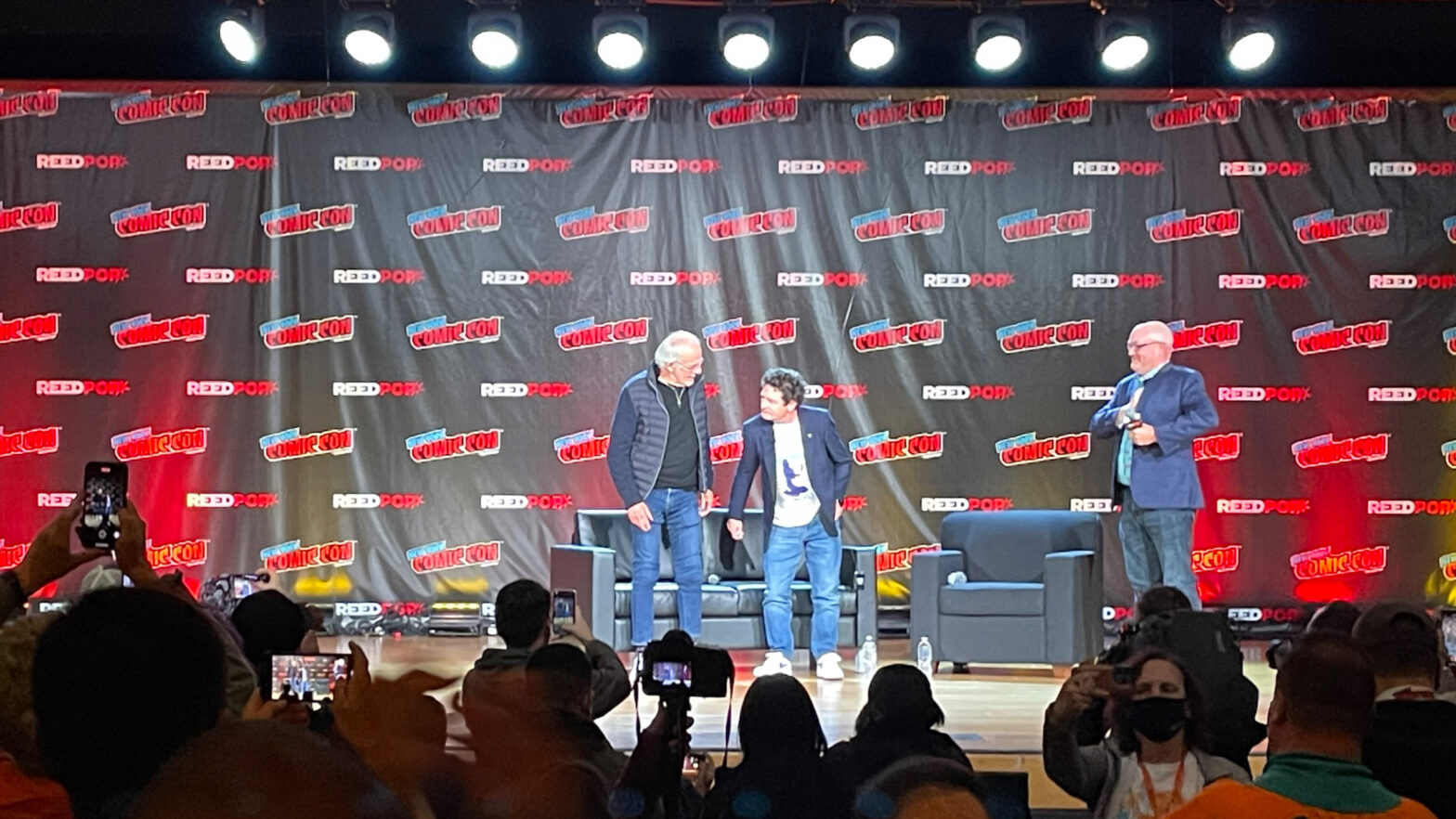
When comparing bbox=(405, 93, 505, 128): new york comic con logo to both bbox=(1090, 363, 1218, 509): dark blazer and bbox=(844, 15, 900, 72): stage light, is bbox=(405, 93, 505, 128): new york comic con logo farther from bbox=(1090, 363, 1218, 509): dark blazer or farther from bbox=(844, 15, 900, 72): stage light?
bbox=(1090, 363, 1218, 509): dark blazer

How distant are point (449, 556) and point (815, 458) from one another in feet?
9.52

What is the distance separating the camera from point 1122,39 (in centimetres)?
773

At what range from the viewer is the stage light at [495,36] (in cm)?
783

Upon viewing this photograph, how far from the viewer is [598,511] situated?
8266mm

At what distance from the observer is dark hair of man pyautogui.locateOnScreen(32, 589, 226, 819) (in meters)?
1.19

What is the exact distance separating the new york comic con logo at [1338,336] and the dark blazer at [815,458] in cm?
345

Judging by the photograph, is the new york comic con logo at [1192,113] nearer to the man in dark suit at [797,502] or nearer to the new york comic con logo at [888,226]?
the new york comic con logo at [888,226]

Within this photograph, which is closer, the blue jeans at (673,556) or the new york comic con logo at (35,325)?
the blue jeans at (673,556)

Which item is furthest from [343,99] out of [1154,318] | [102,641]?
[102,641]

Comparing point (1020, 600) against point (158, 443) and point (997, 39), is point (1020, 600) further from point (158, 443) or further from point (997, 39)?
point (158, 443)

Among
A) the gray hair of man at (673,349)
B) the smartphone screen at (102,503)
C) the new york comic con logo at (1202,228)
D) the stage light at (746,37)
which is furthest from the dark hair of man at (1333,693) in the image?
the new york comic con logo at (1202,228)

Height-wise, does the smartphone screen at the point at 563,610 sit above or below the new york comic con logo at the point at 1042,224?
below

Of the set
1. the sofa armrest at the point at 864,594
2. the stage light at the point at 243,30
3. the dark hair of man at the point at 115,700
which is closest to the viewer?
the dark hair of man at the point at 115,700

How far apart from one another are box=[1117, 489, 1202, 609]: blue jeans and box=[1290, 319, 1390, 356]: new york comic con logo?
2265mm
